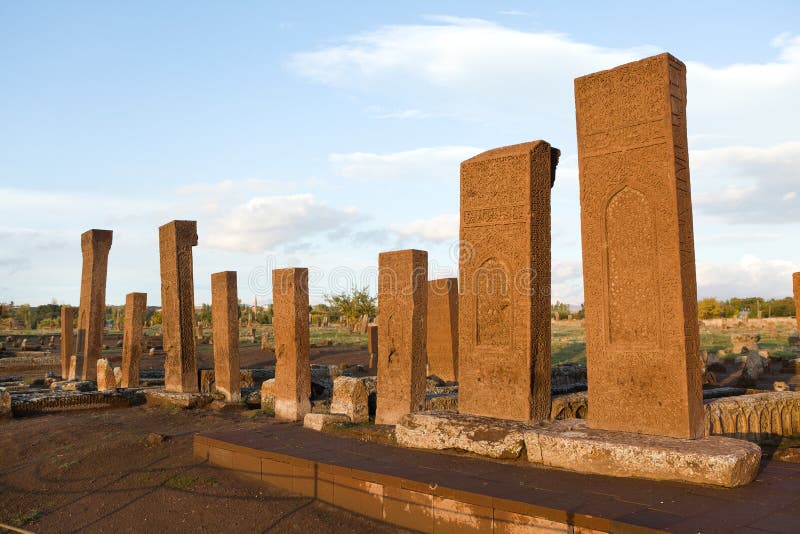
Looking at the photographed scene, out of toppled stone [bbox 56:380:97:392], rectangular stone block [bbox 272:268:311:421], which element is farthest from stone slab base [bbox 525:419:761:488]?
toppled stone [bbox 56:380:97:392]

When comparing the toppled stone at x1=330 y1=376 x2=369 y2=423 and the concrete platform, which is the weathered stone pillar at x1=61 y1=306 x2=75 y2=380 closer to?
the toppled stone at x1=330 y1=376 x2=369 y2=423

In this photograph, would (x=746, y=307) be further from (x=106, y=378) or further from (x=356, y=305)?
(x=106, y=378)

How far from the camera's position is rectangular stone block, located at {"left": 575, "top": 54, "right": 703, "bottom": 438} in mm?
5406

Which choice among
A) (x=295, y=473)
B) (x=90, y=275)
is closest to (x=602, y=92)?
(x=295, y=473)

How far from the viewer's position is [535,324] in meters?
6.52

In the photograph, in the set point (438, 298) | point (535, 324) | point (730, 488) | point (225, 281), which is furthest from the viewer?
point (438, 298)

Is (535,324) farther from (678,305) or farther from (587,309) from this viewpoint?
(678,305)

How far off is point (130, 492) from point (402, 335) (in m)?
3.74

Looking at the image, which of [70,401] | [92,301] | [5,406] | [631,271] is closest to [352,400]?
[631,271]

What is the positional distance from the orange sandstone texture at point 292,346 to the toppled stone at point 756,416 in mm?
5672

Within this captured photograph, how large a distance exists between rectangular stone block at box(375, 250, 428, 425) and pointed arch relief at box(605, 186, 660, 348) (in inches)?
131

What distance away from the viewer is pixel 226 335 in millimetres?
11797

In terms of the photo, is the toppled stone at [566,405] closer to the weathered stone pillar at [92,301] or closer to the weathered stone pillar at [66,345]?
the weathered stone pillar at [92,301]

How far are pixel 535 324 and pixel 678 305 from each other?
150 cm
